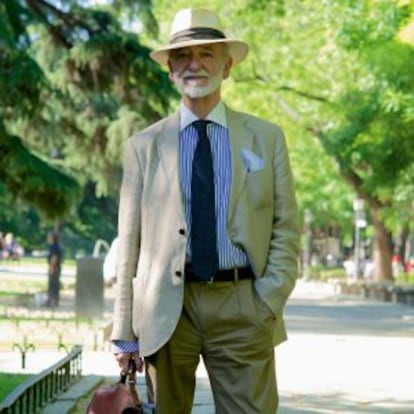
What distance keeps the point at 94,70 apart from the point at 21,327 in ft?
21.8

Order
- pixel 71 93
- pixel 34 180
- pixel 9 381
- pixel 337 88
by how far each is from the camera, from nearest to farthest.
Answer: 1. pixel 9 381
2. pixel 34 180
3. pixel 71 93
4. pixel 337 88

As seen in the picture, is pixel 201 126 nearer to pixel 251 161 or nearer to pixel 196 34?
pixel 251 161

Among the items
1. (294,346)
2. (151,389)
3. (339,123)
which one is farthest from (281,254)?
(339,123)

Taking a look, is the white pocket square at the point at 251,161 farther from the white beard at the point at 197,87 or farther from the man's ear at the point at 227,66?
the man's ear at the point at 227,66

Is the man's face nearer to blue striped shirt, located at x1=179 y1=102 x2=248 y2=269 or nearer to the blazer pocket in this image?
blue striped shirt, located at x1=179 y1=102 x2=248 y2=269

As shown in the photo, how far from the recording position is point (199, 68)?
5141 millimetres

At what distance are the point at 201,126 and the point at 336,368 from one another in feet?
32.7

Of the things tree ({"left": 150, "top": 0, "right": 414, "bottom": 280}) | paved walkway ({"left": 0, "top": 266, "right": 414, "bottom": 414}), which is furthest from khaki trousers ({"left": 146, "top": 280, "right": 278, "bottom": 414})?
tree ({"left": 150, "top": 0, "right": 414, "bottom": 280})

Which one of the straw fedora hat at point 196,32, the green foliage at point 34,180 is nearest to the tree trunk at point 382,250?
the green foliage at point 34,180

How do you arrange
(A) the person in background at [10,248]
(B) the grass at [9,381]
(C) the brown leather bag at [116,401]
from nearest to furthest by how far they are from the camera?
1. (C) the brown leather bag at [116,401]
2. (B) the grass at [9,381]
3. (A) the person in background at [10,248]

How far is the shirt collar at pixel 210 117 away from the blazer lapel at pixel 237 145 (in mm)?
24

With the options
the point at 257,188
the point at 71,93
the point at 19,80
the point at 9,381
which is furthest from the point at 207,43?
the point at 71,93

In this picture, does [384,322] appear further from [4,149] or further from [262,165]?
[262,165]

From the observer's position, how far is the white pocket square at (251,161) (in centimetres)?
506
